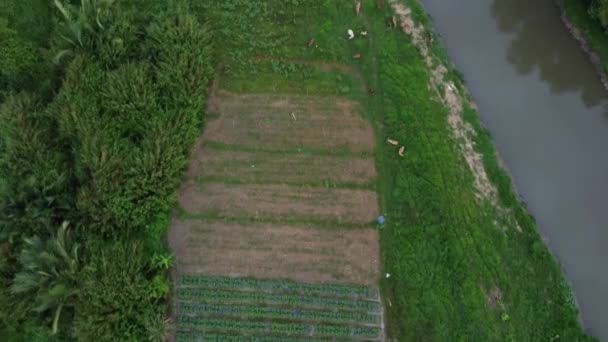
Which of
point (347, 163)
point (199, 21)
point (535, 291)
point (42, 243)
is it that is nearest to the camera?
point (42, 243)

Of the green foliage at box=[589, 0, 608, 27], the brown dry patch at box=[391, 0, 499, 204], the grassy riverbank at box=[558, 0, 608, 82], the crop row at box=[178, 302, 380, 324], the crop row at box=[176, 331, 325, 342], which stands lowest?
the crop row at box=[176, 331, 325, 342]

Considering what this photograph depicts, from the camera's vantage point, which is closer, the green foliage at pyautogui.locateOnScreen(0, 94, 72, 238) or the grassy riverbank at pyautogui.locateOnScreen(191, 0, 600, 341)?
the green foliage at pyautogui.locateOnScreen(0, 94, 72, 238)

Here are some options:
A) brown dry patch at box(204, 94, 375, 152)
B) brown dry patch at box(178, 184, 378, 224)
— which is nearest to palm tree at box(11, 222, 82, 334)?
brown dry patch at box(178, 184, 378, 224)

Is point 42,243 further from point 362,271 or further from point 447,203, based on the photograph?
point 447,203

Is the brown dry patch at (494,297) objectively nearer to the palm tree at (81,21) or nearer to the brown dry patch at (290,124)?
the brown dry patch at (290,124)

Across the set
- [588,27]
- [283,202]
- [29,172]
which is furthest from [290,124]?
[588,27]

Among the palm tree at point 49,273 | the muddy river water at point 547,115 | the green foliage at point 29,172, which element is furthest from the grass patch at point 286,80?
the palm tree at point 49,273

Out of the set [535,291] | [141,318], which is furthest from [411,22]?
[141,318]

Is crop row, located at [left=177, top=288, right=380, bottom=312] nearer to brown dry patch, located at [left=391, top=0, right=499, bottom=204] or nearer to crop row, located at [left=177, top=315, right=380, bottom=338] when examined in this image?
crop row, located at [left=177, top=315, right=380, bottom=338]
